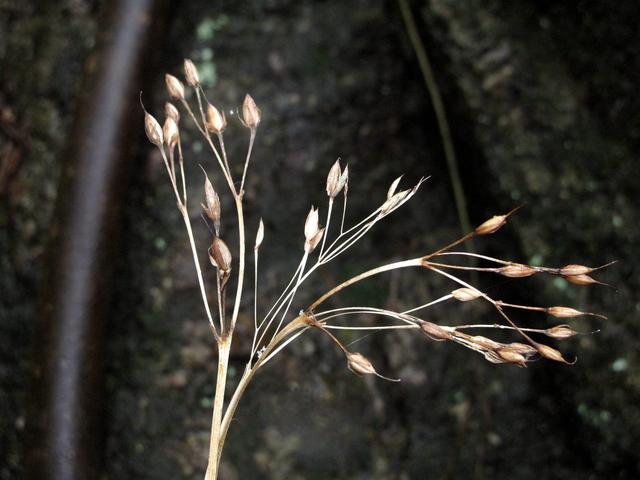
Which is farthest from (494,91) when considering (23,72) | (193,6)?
(23,72)

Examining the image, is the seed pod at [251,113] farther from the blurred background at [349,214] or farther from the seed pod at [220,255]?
the blurred background at [349,214]

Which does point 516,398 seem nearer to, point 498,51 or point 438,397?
point 438,397

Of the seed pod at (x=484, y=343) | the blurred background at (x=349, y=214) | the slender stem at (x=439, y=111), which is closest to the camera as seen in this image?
the seed pod at (x=484, y=343)

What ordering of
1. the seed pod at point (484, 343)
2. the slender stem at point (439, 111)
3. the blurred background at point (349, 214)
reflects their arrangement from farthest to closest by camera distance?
the slender stem at point (439, 111) < the blurred background at point (349, 214) < the seed pod at point (484, 343)

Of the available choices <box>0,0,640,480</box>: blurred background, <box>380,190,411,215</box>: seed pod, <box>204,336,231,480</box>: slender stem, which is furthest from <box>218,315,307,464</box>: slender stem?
<box>0,0,640,480</box>: blurred background

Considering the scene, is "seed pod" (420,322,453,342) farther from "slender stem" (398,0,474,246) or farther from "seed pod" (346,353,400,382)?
"slender stem" (398,0,474,246)

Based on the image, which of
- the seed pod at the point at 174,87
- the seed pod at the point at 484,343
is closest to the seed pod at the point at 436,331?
the seed pod at the point at 484,343

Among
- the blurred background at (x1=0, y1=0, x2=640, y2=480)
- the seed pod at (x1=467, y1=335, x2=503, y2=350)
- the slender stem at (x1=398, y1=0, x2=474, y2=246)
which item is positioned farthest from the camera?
the slender stem at (x1=398, y1=0, x2=474, y2=246)

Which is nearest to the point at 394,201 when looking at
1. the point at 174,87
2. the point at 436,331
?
the point at 436,331

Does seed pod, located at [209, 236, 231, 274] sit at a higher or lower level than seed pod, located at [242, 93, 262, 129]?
lower
